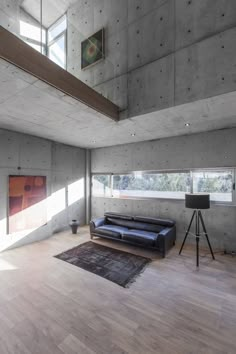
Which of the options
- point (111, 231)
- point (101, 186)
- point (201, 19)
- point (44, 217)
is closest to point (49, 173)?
point (44, 217)

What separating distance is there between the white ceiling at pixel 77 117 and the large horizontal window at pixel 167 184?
1.15m

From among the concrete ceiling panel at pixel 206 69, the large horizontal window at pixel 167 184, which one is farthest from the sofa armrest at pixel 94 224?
the concrete ceiling panel at pixel 206 69

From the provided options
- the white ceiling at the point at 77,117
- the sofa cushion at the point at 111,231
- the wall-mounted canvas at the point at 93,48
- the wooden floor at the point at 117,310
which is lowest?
Result: the wooden floor at the point at 117,310

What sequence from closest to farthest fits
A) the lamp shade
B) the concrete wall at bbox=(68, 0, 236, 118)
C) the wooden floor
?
the wooden floor → the concrete wall at bbox=(68, 0, 236, 118) → the lamp shade

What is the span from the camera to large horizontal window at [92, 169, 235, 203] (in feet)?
14.6

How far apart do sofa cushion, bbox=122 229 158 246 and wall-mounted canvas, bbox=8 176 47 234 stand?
8.45ft

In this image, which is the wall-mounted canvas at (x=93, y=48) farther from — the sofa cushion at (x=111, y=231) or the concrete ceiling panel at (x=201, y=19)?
the sofa cushion at (x=111, y=231)

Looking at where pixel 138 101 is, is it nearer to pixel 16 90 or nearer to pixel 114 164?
pixel 16 90

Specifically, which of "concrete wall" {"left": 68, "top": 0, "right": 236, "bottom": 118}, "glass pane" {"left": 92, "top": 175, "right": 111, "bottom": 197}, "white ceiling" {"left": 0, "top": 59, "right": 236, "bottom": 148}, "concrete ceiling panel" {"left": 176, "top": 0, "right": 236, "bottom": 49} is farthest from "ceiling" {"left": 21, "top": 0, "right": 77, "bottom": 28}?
"glass pane" {"left": 92, "top": 175, "right": 111, "bottom": 197}

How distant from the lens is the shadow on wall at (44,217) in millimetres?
4535

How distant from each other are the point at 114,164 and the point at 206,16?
4230 millimetres

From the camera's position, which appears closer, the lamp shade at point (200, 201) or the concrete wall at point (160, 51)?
the concrete wall at point (160, 51)

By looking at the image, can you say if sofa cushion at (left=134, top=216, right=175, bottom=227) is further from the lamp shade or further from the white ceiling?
the white ceiling

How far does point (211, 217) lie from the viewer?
14.6 ft
